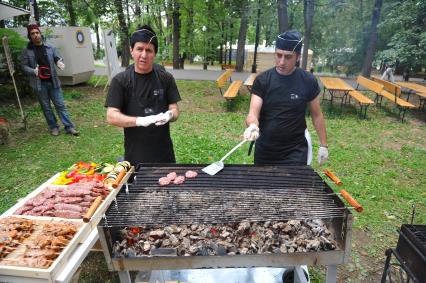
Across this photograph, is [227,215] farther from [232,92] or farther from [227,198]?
[232,92]

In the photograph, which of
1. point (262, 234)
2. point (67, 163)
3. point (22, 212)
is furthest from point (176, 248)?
point (67, 163)

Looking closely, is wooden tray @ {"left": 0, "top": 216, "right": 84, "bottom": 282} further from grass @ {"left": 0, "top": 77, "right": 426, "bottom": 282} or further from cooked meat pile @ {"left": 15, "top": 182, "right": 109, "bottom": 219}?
grass @ {"left": 0, "top": 77, "right": 426, "bottom": 282}

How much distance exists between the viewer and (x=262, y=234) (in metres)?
2.27

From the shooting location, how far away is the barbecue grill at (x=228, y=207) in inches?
80.5

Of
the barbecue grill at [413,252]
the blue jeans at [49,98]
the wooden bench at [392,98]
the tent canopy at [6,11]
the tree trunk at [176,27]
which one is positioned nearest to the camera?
the barbecue grill at [413,252]

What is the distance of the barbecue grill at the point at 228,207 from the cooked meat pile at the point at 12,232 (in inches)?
32.2

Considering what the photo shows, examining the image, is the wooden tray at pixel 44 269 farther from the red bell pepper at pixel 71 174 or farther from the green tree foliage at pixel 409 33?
the green tree foliage at pixel 409 33

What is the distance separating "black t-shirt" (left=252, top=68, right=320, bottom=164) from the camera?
9.90ft

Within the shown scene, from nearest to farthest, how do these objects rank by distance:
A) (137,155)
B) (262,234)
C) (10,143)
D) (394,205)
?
(262,234) < (137,155) < (394,205) < (10,143)

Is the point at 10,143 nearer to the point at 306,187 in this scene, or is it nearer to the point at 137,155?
the point at 137,155

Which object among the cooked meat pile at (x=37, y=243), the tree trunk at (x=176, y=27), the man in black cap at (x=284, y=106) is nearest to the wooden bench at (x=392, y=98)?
the man in black cap at (x=284, y=106)

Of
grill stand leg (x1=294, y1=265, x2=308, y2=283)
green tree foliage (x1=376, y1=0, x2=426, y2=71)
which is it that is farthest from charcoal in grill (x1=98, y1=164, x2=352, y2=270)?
green tree foliage (x1=376, y1=0, x2=426, y2=71)

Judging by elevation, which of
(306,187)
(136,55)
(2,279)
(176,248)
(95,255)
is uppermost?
(136,55)

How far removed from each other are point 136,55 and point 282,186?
70.2 inches
